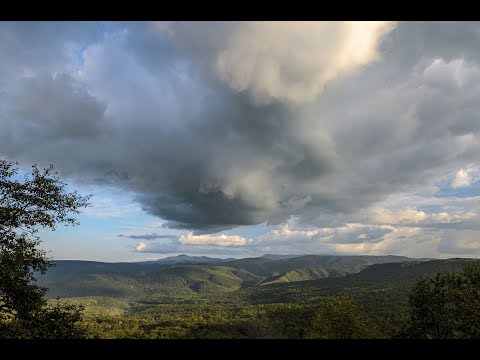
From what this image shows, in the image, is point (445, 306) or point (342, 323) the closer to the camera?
point (445, 306)

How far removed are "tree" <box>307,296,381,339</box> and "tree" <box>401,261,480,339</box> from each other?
4.59m

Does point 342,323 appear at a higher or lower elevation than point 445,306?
lower

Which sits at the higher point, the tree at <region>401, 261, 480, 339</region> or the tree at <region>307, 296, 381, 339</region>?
the tree at <region>401, 261, 480, 339</region>

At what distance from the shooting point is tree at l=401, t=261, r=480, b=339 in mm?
23688

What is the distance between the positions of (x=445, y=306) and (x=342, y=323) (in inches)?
396

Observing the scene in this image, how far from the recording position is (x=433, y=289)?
2944cm

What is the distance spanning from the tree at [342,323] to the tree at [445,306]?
15.0 ft

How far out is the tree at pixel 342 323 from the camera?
31.8 m

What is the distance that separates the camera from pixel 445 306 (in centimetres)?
2777

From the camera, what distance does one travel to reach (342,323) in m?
33.1

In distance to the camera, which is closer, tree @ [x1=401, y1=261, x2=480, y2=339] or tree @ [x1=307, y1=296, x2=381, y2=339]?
tree @ [x1=401, y1=261, x2=480, y2=339]
